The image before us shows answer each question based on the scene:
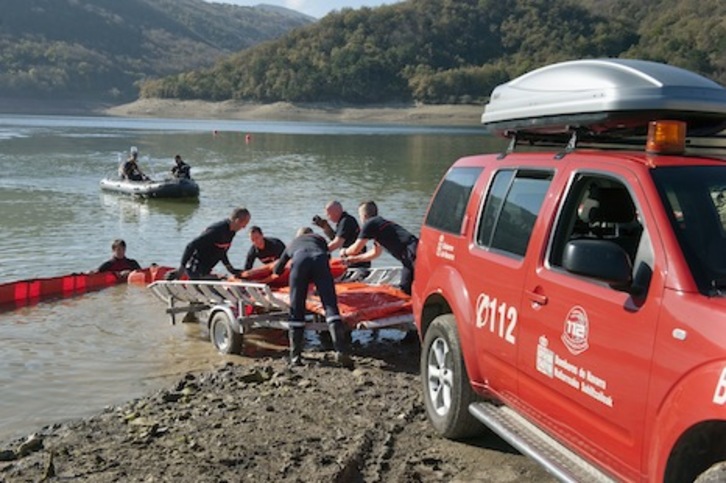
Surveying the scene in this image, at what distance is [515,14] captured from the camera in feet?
613

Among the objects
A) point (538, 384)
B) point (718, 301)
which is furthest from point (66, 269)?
point (718, 301)

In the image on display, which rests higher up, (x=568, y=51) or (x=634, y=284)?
(x=568, y=51)

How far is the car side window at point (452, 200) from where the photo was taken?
5.98 metres

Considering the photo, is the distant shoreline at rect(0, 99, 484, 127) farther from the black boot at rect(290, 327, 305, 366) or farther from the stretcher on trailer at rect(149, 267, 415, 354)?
the black boot at rect(290, 327, 305, 366)

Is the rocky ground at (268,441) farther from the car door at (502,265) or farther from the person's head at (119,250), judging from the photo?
the person's head at (119,250)

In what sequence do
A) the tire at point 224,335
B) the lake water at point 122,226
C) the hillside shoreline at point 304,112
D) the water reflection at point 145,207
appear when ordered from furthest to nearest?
the hillside shoreline at point 304,112 → the water reflection at point 145,207 → the tire at point 224,335 → the lake water at point 122,226

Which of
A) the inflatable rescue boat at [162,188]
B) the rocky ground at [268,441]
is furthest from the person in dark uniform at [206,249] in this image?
the inflatable rescue boat at [162,188]

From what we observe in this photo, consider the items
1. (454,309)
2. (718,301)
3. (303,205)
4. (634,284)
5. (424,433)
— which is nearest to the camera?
(718,301)

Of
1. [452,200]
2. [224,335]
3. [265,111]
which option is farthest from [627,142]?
[265,111]

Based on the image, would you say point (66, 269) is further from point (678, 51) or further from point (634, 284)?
point (678, 51)

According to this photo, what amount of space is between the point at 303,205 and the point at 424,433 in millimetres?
24374

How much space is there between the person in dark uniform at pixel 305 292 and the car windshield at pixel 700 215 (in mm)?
5205

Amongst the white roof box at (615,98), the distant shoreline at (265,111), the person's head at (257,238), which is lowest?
the person's head at (257,238)

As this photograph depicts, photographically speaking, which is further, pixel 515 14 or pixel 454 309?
pixel 515 14
